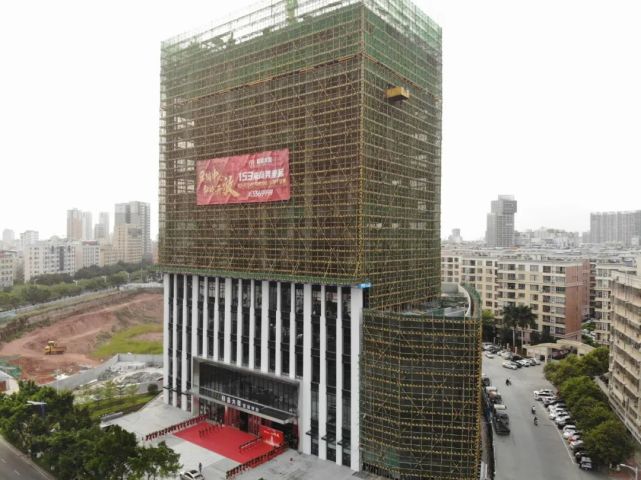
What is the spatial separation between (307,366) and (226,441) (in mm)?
10515

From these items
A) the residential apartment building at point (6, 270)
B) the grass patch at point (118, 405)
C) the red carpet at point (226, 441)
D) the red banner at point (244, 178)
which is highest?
the red banner at point (244, 178)

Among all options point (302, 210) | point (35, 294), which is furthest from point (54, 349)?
point (302, 210)

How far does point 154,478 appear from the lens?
107ft

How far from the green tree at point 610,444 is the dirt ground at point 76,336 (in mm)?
62759

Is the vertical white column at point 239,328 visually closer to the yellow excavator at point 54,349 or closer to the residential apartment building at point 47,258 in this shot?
the yellow excavator at point 54,349

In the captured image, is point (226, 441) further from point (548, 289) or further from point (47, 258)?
point (47, 258)

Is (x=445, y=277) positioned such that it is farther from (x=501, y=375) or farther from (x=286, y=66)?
(x=286, y=66)

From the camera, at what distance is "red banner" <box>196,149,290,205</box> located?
129 ft

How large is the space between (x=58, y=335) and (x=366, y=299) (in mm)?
75545

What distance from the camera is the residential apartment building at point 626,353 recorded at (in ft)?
132

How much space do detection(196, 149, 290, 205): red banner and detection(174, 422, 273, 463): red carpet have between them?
20.1 m

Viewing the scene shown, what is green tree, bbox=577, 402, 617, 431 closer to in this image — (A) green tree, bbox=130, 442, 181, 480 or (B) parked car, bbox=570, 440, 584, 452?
(B) parked car, bbox=570, 440, 584, 452

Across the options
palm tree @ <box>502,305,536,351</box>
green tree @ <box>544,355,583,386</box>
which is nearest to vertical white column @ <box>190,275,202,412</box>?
green tree @ <box>544,355,583,386</box>

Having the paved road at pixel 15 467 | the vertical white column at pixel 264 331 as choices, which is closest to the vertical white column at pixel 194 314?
the vertical white column at pixel 264 331
